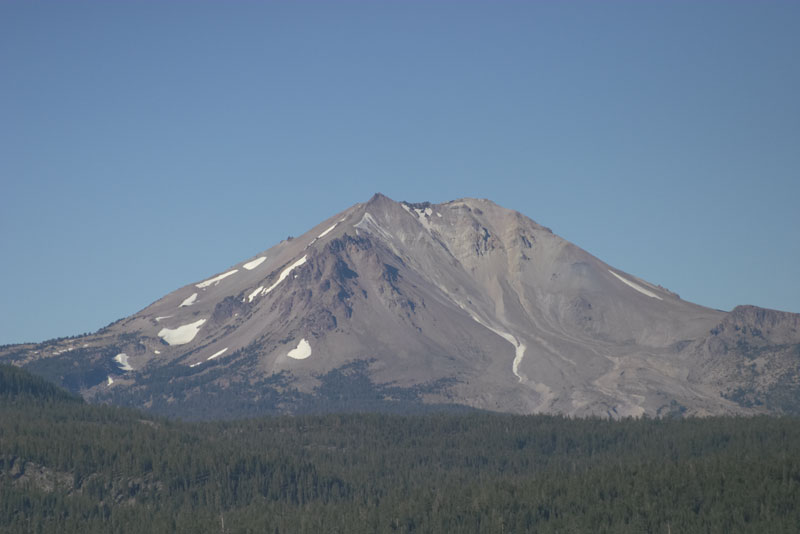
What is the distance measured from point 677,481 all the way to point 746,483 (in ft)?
30.7

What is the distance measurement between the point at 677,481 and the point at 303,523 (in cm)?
5205

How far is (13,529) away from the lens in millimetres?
196375

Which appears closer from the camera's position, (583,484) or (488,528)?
(488,528)

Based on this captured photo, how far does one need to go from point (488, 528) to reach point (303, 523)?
2507cm

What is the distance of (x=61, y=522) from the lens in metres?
200

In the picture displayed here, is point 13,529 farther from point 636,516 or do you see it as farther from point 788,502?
point 788,502

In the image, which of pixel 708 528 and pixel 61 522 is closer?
pixel 708 528

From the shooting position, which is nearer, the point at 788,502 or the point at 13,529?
the point at 788,502

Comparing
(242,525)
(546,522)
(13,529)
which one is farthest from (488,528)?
(13,529)

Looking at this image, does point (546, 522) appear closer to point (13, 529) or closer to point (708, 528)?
point (708, 528)

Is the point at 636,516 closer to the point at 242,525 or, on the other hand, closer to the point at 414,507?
the point at 414,507

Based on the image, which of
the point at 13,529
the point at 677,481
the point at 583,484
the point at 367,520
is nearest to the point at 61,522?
the point at 13,529

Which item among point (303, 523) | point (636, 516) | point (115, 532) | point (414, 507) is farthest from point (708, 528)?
point (115, 532)

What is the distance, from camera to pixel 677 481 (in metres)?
192
